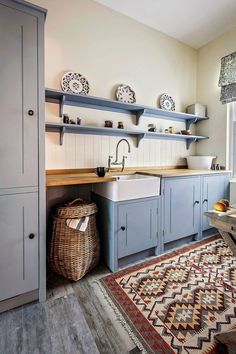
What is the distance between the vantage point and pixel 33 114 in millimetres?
1372

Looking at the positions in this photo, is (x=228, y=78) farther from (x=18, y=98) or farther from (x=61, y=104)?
(x=18, y=98)

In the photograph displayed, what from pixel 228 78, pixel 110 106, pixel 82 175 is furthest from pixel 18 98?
pixel 228 78

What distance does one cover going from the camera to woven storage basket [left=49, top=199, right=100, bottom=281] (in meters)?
1.71

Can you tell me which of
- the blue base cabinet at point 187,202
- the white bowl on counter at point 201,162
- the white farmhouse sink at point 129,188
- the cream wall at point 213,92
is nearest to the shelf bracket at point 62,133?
the white farmhouse sink at point 129,188

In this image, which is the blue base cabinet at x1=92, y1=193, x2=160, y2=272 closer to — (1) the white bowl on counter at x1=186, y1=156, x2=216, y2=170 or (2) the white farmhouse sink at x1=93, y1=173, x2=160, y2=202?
(2) the white farmhouse sink at x1=93, y1=173, x2=160, y2=202

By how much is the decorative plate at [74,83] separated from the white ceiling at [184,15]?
3.32 ft

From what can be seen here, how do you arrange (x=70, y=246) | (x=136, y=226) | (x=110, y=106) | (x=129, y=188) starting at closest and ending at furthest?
(x=70, y=246), (x=129, y=188), (x=136, y=226), (x=110, y=106)

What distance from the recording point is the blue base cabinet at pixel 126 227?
1.84 metres

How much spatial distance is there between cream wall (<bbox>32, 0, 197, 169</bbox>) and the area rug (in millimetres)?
1334

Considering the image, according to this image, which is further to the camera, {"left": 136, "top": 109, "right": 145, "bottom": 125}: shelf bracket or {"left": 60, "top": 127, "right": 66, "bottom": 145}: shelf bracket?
{"left": 136, "top": 109, "right": 145, "bottom": 125}: shelf bracket

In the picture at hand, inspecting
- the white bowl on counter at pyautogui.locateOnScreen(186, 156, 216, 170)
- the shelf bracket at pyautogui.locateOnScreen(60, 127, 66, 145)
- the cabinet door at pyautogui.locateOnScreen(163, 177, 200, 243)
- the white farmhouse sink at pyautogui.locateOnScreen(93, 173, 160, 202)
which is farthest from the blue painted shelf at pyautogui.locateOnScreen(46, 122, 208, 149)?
the cabinet door at pyautogui.locateOnScreen(163, 177, 200, 243)

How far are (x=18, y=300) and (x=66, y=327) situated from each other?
44 centimetres

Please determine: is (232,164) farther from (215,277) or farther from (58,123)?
(58,123)

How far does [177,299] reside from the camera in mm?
1495
